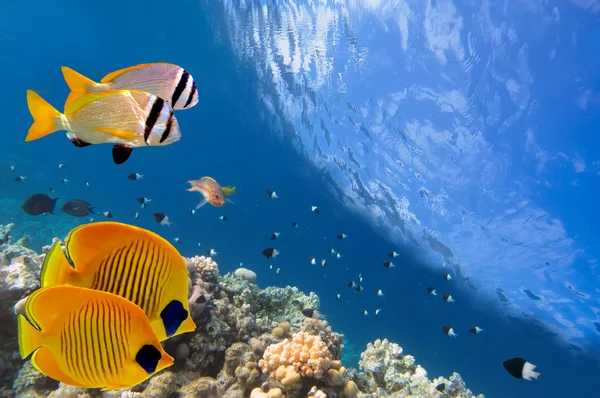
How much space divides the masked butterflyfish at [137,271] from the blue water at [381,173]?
15.7 metres

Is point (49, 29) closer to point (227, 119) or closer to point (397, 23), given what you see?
point (227, 119)

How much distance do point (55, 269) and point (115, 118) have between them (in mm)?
872

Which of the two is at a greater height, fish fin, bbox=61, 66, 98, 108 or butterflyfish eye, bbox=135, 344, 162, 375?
fish fin, bbox=61, 66, 98, 108

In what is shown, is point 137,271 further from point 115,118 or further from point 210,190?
point 210,190

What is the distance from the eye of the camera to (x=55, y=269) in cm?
112

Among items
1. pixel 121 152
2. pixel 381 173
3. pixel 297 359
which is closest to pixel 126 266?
pixel 121 152

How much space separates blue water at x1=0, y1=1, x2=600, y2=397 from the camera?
15.0 metres

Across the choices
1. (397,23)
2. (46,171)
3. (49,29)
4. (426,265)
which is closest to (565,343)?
(426,265)

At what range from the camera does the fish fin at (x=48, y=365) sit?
1.08m

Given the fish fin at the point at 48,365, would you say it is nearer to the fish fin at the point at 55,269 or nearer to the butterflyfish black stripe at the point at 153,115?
the fish fin at the point at 55,269

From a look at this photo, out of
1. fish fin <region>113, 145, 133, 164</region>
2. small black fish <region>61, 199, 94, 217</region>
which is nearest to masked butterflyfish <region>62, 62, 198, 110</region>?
fish fin <region>113, 145, 133, 164</region>

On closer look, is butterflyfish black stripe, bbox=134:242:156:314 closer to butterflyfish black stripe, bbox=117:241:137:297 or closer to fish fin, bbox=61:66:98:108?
butterflyfish black stripe, bbox=117:241:137:297

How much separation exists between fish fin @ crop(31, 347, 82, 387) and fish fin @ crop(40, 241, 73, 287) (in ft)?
0.70

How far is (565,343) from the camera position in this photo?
2742 cm
